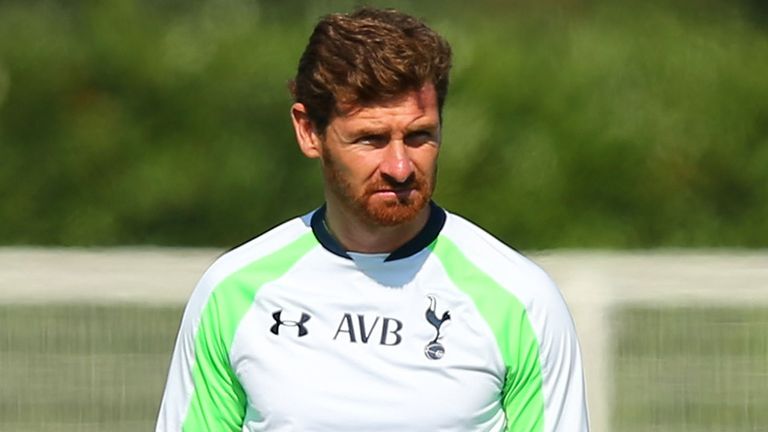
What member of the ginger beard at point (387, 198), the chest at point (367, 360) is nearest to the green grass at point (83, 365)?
the chest at point (367, 360)

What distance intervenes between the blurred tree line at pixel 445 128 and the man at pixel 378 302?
195 inches

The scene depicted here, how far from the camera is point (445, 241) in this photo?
7.99 ft

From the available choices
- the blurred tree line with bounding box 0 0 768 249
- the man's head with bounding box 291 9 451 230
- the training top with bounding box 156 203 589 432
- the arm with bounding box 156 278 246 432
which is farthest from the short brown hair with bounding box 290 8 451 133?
the blurred tree line with bounding box 0 0 768 249

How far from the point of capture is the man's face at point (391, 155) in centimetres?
228

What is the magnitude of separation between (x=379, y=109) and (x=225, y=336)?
42cm

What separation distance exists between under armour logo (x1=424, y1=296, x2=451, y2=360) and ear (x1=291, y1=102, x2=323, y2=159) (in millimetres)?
278

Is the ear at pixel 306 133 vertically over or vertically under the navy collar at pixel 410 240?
over

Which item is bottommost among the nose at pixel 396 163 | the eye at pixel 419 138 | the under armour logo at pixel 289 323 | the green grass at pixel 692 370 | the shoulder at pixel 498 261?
the green grass at pixel 692 370

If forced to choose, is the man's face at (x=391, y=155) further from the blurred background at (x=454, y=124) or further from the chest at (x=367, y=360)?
the blurred background at (x=454, y=124)

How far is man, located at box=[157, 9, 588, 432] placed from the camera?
2303 mm

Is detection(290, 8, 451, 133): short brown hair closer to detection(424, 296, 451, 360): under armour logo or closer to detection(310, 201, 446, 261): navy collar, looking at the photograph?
detection(310, 201, 446, 261): navy collar

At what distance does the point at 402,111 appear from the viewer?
2283mm

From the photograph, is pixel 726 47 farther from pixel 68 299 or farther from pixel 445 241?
pixel 445 241

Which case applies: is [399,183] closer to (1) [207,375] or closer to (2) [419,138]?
(2) [419,138]
